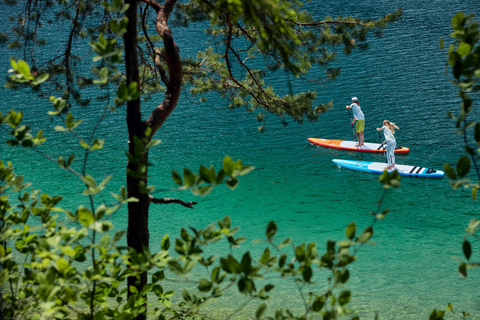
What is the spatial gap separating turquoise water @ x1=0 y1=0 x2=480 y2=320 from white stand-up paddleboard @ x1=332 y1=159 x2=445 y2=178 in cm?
19

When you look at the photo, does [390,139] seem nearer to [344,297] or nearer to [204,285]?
[344,297]

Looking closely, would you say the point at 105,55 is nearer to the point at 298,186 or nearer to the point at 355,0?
the point at 298,186

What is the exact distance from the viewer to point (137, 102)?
130 inches

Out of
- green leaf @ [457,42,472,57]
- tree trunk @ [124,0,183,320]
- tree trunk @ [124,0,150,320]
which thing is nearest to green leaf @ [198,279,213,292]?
tree trunk @ [124,0,183,320]

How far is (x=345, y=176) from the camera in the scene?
11.2 m

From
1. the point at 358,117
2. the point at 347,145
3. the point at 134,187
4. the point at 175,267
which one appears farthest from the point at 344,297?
the point at 347,145

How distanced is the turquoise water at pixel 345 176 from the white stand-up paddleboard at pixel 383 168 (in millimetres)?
192

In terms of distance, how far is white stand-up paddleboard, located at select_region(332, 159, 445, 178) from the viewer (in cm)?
1074

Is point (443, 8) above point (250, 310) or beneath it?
above

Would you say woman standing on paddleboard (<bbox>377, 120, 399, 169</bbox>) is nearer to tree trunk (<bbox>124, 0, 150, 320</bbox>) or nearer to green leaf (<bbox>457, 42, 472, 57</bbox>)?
tree trunk (<bbox>124, 0, 150, 320</bbox>)

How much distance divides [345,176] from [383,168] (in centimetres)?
108

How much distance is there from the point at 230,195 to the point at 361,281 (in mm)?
4080

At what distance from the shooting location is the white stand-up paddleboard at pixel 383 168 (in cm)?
1074

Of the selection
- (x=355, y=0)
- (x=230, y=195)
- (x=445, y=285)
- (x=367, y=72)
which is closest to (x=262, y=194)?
(x=230, y=195)
